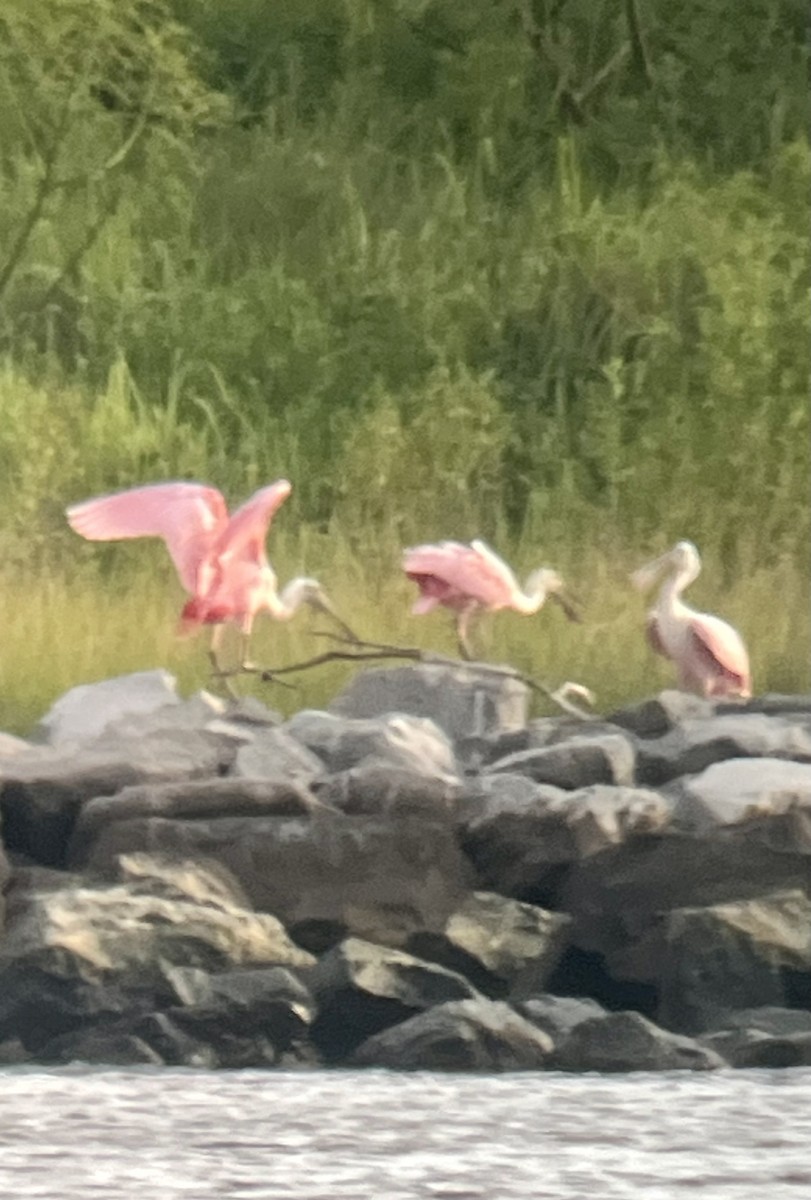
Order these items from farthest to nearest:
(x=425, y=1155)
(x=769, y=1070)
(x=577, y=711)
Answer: (x=577, y=711) < (x=769, y=1070) < (x=425, y=1155)

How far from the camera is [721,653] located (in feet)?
12.0

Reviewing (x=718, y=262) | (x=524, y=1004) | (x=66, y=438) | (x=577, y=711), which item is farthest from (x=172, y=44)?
(x=524, y=1004)

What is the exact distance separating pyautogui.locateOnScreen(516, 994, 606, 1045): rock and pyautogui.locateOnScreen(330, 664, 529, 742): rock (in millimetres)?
389

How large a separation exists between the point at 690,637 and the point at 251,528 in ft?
2.00

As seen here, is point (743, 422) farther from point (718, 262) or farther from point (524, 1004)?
point (524, 1004)

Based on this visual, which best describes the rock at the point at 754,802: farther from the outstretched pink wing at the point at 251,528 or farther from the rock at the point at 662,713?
the outstretched pink wing at the point at 251,528

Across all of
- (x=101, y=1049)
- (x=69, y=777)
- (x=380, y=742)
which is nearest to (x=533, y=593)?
(x=380, y=742)

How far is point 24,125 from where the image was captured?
3750mm

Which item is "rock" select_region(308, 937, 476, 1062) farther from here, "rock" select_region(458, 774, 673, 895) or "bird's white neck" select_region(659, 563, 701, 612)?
"bird's white neck" select_region(659, 563, 701, 612)

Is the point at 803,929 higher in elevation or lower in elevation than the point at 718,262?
lower

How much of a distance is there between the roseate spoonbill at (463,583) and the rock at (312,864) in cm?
33

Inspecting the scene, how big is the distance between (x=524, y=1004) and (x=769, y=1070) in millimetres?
319

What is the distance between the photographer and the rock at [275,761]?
11.5 feet

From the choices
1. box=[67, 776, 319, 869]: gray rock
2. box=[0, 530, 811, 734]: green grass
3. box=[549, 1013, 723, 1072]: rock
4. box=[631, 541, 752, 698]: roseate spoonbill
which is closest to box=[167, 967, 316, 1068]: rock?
box=[67, 776, 319, 869]: gray rock
